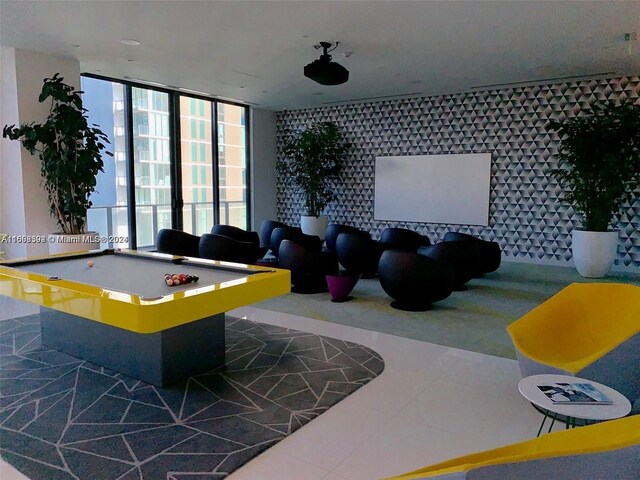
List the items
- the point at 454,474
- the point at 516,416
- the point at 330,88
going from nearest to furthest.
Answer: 1. the point at 454,474
2. the point at 516,416
3. the point at 330,88

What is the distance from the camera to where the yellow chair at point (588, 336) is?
283 cm

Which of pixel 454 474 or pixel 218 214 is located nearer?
pixel 454 474

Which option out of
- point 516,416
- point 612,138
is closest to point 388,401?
point 516,416

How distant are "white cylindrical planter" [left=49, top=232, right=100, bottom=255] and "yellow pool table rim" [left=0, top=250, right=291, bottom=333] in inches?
108

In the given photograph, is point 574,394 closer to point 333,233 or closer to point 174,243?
point 174,243

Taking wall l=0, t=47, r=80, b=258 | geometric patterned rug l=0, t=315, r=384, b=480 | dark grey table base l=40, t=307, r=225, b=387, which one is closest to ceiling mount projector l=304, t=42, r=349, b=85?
geometric patterned rug l=0, t=315, r=384, b=480

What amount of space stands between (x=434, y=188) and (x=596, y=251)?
336 cm

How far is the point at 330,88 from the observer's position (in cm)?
915

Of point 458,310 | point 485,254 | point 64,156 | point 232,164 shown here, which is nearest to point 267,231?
point 232,164

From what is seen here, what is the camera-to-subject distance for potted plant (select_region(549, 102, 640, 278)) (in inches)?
280

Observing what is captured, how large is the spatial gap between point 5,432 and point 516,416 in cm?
318

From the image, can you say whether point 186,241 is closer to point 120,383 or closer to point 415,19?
point 120,383

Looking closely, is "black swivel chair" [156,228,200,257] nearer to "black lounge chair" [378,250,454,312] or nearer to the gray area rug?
the gray area rug

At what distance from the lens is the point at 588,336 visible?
3.40m
